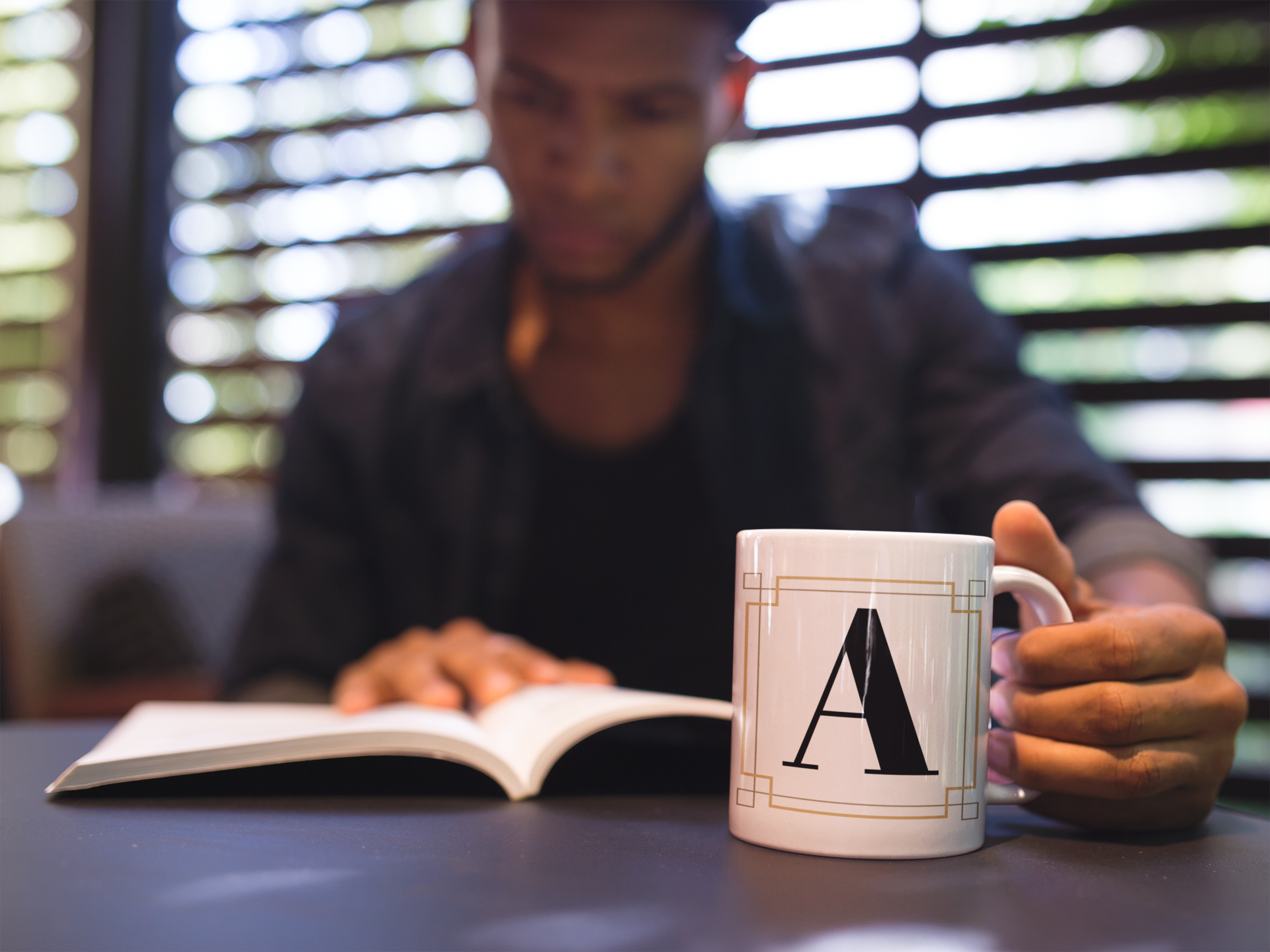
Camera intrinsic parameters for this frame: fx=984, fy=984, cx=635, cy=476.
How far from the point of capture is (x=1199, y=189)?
64.4 inches

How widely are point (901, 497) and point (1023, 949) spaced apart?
3.30ft

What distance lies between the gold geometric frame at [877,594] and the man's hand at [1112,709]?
56 millimetres

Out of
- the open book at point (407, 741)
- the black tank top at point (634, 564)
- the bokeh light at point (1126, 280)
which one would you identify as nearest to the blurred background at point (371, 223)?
the bokeh light at point (1126, 280)

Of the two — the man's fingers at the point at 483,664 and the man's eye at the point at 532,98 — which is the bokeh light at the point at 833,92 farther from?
the man's fingers at the point at 483,664

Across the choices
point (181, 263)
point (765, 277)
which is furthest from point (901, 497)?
point (181, 263)

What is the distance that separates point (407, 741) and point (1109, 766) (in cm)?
35

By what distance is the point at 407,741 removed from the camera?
0.52 metres

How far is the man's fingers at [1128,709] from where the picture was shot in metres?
0.47

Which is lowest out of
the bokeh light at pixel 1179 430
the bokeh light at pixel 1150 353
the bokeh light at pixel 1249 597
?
the bokeh light at pixel 1249 597

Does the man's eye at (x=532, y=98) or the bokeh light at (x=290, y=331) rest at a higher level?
the man's eye at (x=532, y=98)

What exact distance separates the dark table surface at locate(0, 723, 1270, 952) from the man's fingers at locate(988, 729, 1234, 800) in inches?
1.1

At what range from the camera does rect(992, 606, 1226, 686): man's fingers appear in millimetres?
469

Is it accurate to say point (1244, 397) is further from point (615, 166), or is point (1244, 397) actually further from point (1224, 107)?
point (615, 166)

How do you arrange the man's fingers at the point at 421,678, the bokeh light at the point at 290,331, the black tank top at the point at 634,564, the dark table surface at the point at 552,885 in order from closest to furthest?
the dark table surface at the point at 552,885, the man's fingers at the point at 421,678, the black tank top at the point at 634,564, the bokeh light at the point at 290,331
